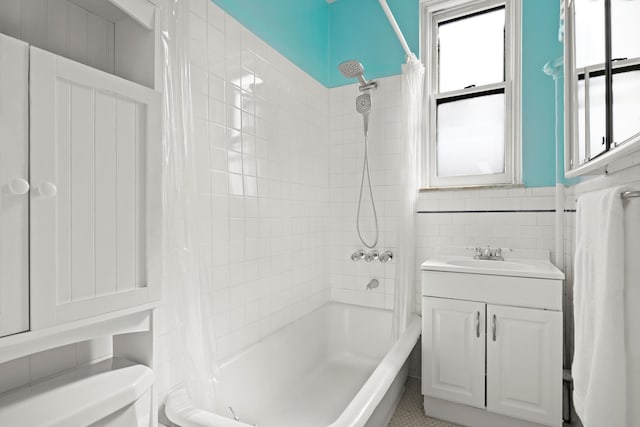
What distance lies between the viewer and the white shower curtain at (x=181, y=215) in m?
1.11

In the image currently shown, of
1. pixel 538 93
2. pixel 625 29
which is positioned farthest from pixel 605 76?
pixel 538 93

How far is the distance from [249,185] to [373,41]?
162 centimetres

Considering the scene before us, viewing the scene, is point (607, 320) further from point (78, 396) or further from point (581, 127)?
point (78, 396)

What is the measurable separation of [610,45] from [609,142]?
31 centimetres

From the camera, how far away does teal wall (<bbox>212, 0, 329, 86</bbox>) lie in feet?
6.08

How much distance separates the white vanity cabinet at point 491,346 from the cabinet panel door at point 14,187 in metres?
1.77

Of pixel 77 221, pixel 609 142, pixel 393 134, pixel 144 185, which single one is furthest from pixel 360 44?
pixel 77 221

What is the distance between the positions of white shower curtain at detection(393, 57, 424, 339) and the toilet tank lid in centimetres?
157

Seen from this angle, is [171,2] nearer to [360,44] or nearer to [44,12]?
[44,12]

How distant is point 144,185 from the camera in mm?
1021

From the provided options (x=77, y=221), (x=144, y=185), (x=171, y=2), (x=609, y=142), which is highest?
(x=171, y=2)

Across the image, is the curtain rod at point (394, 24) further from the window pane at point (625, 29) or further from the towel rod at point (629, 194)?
the towel rod at point (629, 194)

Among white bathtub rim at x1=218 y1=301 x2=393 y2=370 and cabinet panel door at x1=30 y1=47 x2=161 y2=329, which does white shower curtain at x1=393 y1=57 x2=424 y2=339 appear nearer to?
white bathtub rim at x1=218 y1=301 x2=393 y2=370

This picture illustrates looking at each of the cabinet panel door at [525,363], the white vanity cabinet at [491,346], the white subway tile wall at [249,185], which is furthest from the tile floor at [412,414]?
the white subway tile wall at [249,185]
